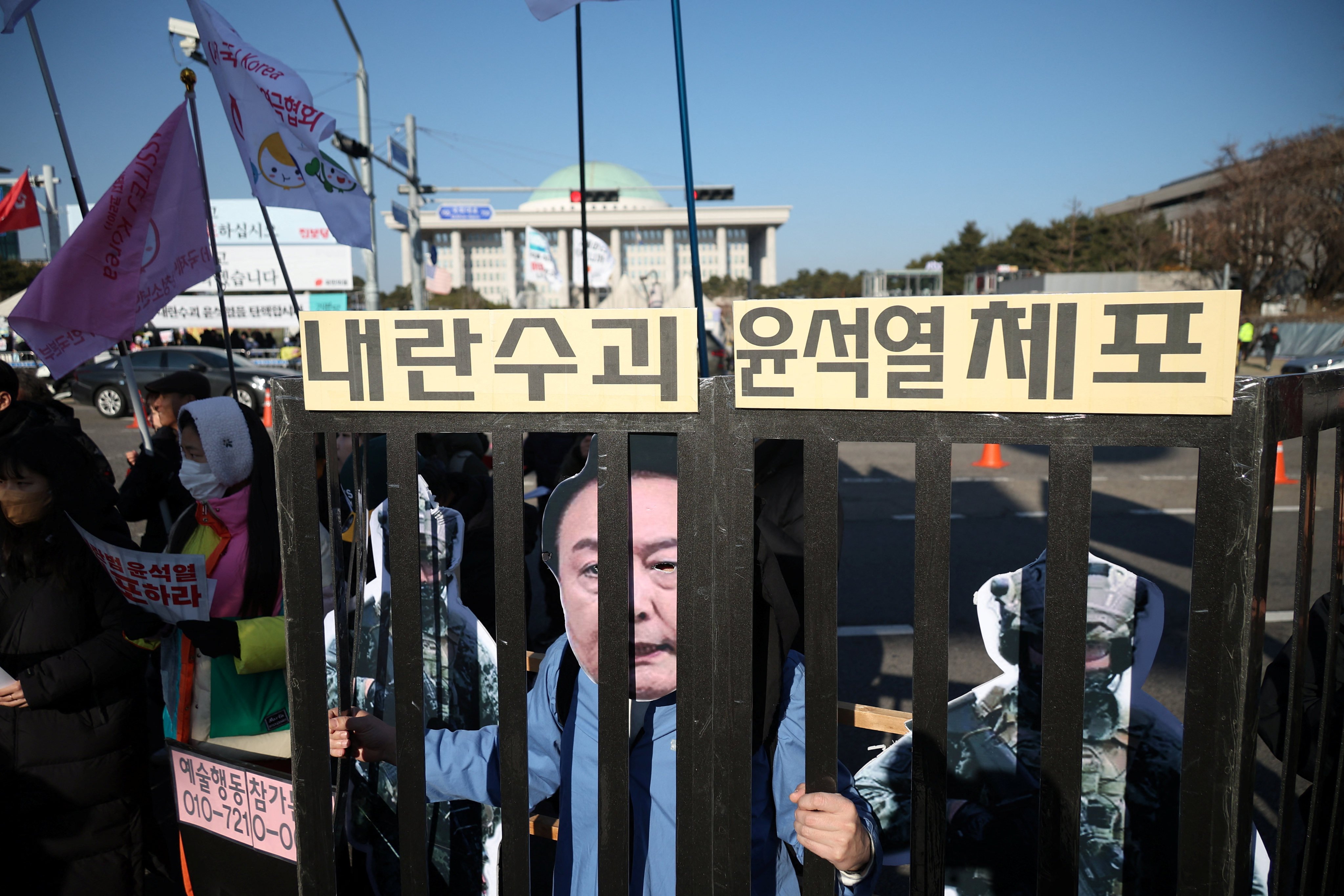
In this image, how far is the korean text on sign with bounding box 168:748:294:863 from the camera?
1.96m

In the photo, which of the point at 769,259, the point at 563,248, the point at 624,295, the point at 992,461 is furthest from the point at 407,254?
the point at 769,259

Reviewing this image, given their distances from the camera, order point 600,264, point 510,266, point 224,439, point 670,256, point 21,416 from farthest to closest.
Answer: point 510,266, point 670,256, point 600,264, point 21,416, point 224,439

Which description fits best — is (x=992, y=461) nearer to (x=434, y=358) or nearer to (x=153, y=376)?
(x=434, y=358)

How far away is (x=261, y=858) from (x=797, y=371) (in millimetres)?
1841

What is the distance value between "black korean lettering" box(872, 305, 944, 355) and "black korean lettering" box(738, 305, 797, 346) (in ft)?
0.50

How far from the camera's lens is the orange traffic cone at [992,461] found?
10844mm

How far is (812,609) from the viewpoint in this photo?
3.99 feet

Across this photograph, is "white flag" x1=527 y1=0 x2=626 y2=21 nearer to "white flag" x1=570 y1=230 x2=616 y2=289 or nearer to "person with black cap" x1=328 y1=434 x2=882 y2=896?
"person with black cap" x1=328 y1=434 x2=882 y2=896

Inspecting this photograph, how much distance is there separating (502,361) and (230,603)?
1771 mm

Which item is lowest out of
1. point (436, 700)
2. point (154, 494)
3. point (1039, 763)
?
point (436, 700)

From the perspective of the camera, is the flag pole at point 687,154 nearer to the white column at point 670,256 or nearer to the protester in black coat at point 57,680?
the protester in black coat at point 57,680

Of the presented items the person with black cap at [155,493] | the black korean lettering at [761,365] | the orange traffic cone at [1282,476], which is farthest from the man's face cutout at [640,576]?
the orange traffic cone at [1282,476]

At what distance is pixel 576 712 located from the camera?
5.24ft

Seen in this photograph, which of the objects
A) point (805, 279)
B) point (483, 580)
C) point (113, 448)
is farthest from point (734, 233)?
point (483, 580)
